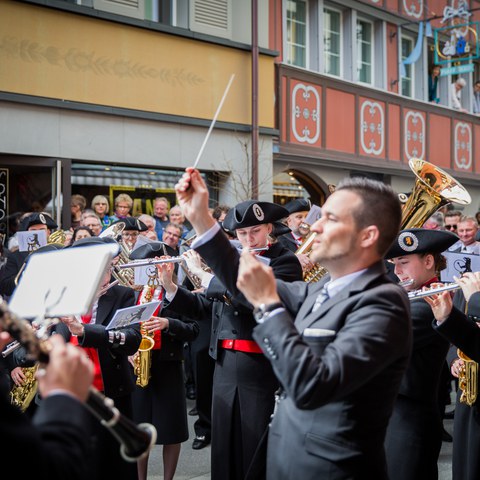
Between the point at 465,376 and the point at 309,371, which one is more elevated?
the point at 309,371

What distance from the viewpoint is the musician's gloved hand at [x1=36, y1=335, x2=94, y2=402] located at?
216 centimetres

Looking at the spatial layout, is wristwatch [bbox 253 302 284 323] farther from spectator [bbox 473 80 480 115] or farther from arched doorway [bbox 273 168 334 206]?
spectator [bbox 473 80 480 115]

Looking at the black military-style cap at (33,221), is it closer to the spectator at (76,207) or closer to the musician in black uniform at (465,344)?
the spectator at (76,207)

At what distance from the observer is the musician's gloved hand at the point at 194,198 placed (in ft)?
10.4

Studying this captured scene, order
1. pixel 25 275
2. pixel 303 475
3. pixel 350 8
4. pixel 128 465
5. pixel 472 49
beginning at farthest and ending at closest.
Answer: pixel 472 49 < pixel 350 8 < pixel 128 465 < pixel 303 475 < pixel 25 275

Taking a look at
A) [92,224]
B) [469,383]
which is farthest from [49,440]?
[92,224]

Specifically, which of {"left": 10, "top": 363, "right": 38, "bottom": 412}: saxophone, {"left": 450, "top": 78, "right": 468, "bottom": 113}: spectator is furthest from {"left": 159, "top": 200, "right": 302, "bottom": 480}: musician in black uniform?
{"left": 450, "top": 78, "right": 468, "bottom": 113}: spectator

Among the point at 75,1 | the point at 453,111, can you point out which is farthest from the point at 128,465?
the point at 453,111

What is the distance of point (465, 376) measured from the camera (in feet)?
15.3

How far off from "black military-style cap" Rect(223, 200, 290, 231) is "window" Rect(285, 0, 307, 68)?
35.6 feet

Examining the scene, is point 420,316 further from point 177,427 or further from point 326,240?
point 177,427

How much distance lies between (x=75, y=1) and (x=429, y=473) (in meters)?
10.0

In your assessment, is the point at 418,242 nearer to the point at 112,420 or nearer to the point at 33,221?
the point at 112,420

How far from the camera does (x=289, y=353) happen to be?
2547 millimetres
